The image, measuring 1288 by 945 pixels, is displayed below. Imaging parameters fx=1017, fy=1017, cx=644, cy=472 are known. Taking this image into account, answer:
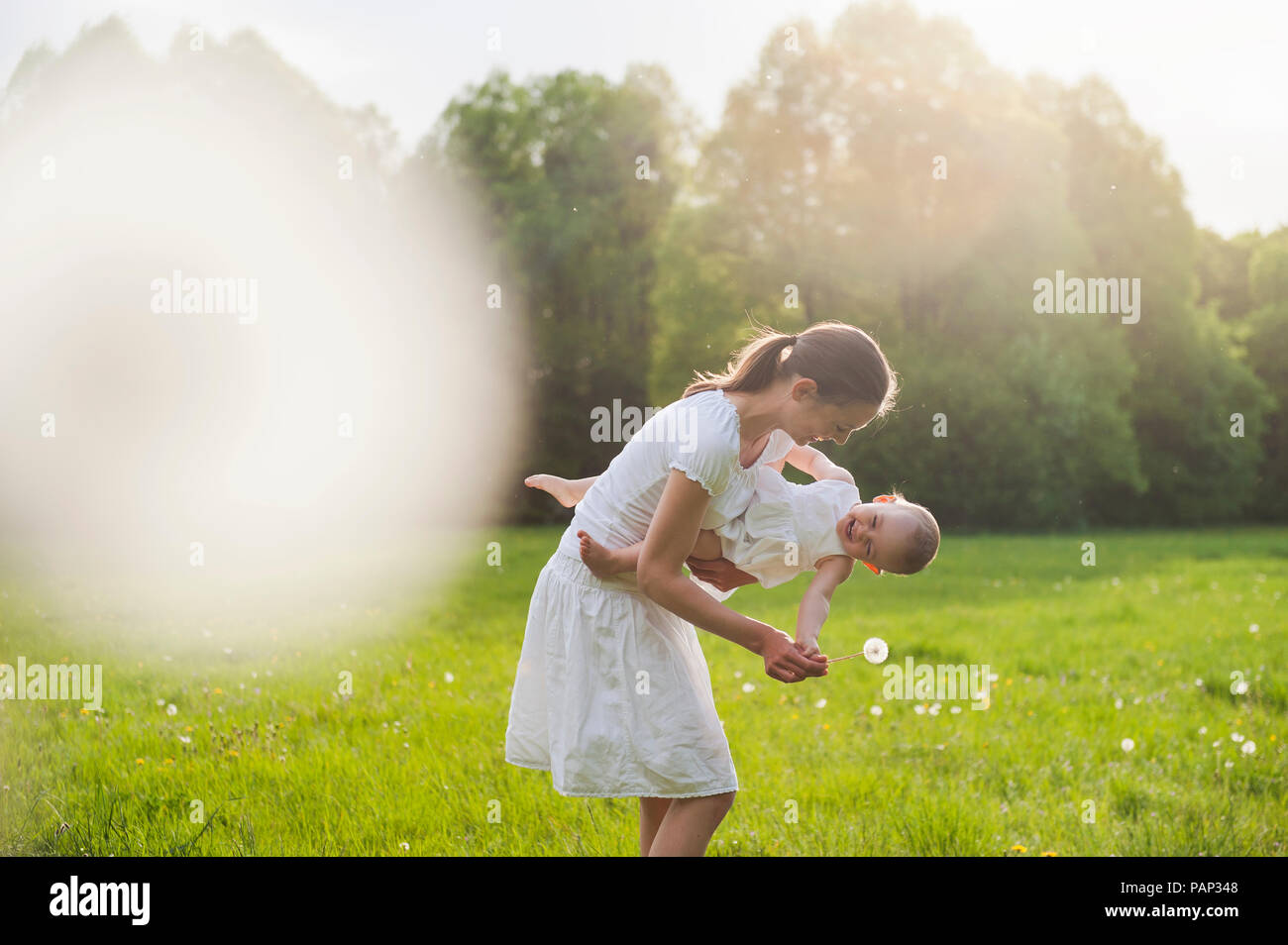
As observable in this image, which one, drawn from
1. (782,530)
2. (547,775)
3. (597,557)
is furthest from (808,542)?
(547,775)

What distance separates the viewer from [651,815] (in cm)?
310

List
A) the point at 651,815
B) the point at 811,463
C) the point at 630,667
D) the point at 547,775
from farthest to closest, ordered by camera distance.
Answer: the point at 547,775
the point at 811,463
the point at 651,815
the point at 630,667

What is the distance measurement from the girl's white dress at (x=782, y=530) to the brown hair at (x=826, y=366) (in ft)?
0.91

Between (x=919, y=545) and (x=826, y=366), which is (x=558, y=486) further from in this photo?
(x=919, y=545)

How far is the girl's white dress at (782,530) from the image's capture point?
2.79 m

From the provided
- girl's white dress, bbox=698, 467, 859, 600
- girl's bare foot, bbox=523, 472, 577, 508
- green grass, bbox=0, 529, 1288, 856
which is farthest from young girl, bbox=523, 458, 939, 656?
green grass, bbox=0, 529, 1288, 856

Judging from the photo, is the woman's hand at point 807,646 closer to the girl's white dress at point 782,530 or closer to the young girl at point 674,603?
the young girl at point 674,603

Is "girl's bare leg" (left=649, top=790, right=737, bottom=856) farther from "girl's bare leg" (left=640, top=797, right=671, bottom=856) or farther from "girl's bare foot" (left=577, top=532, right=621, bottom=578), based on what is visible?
"girl's bare foot" (left=577, top=532, right=621, bottom=578)

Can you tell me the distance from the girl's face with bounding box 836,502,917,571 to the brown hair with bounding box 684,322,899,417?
0.96 feet

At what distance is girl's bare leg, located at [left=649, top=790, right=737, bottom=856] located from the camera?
2.81 m

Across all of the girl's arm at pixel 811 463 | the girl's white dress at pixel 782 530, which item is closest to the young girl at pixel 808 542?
the girl's white dress at pixel 782 530

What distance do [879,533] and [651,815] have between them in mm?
1114
